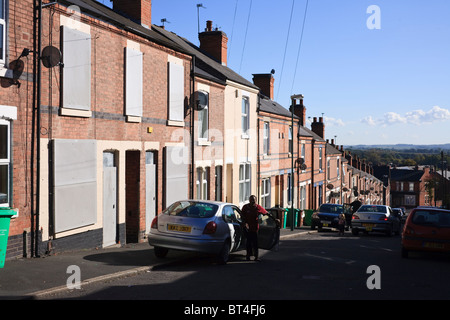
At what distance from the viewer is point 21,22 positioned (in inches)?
413

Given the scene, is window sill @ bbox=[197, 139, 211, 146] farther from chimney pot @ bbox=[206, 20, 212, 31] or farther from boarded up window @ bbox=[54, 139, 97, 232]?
chimney pot @ bbox=[206, 20, 212, 31]

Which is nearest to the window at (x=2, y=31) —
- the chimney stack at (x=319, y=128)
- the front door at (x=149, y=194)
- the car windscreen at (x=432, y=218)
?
the front door at (x=149, y=194)

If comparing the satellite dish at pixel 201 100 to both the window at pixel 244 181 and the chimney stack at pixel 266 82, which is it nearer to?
the window at pixel 244 181

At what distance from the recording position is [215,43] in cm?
2695

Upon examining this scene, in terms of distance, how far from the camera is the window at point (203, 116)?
63.2ft

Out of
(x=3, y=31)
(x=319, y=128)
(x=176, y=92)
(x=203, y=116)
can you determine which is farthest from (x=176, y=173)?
(x=319, y=128)

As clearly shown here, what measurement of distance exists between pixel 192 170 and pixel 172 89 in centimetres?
315

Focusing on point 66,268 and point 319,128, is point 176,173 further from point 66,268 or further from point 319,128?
point 319,128

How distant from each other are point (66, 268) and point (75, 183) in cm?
284

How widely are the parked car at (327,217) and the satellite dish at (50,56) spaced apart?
19036 millimetres

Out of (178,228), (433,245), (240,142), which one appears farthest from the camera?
(240,142)

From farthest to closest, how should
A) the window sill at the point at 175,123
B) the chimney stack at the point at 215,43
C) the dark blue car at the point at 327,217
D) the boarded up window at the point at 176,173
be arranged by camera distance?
the dark blue car at the point at 327,217, the chimney stack at the point at 215,43, the window sill at the point at 175,123, the boarded up window at the point at 176,173

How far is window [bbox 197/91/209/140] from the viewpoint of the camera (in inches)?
758
